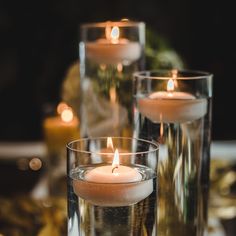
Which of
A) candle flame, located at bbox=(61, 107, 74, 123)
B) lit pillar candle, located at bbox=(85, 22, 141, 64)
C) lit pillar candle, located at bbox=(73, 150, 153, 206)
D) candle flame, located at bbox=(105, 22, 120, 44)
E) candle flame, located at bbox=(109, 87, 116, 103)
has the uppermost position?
candle flame, located at bbox=(105, 22, 120, 44)

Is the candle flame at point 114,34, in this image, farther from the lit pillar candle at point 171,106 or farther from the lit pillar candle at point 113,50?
the lit pillar candle at point 171,106

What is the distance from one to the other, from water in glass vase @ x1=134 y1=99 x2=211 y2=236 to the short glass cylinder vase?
9 cm

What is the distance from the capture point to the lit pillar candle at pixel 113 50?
3.16ft

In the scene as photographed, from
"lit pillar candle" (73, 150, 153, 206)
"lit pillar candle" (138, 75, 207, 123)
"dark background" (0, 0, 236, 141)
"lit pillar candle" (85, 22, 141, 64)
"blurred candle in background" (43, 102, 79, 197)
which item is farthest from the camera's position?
"dark background" (0, 0, 236, 141)

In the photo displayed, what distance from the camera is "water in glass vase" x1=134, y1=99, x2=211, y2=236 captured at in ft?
2.52

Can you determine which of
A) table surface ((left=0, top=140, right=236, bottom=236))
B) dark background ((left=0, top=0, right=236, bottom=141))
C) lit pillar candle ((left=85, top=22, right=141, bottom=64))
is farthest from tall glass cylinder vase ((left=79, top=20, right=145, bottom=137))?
dark background ((left=0, top=0, right=236, bottom=141))

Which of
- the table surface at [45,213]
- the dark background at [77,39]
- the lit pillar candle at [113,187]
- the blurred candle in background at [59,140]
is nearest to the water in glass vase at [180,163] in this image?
the lit pillar candle at [113,187]

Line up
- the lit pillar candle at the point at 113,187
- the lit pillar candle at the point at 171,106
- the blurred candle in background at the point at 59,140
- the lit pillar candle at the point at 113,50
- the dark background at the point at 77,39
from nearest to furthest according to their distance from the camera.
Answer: the lit pillar candle at the point at 113,187, the lit pillar candle at the point at 171,106, the lit pillar candle at the point at 113,50, the blurred candle in background at the point at 59,140, the dark background at the point at 77,39

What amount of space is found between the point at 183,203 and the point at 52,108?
2.20 ft

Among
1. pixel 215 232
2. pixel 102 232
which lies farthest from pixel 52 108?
pixel 102 232

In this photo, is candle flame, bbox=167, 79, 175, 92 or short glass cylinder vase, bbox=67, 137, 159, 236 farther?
candle flame, bbox=167, 79, 175, 92

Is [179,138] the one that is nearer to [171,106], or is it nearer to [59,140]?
[171,106]

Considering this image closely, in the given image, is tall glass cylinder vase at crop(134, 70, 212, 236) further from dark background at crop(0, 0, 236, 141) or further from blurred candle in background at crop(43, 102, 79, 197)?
dark background at crop(0, 0, 236, 141)

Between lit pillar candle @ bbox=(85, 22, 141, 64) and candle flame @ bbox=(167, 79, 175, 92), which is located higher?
lit pillar candle @ bbox=(85, 22, 141, 64)
